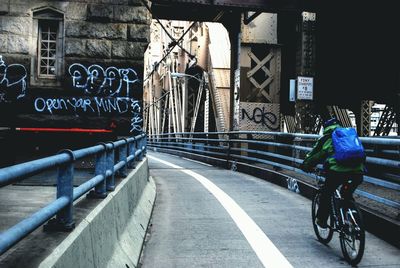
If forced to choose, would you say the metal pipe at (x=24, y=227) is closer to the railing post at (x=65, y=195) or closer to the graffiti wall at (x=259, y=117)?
the railing post at (x=65, y=195)

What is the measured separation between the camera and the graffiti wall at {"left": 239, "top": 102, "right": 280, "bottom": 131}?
52.6 feet

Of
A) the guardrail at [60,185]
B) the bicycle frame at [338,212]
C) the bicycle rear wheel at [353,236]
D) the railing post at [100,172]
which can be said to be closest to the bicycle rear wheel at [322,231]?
the bicycle frame at [338,212]

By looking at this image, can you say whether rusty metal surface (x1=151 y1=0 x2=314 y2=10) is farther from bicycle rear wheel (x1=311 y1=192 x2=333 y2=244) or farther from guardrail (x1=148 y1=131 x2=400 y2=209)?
bicycle rear wheel (x1=311 y1=192 x2=333 y2=244)

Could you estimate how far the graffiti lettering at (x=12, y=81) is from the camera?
10273 millimetres

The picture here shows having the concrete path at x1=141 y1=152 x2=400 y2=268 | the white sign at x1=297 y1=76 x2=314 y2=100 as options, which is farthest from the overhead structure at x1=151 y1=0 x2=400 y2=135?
the concrete path at x1=141 y1=152 x2=400 y2=268

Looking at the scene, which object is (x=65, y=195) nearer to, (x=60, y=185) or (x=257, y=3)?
(x=60, y=185)

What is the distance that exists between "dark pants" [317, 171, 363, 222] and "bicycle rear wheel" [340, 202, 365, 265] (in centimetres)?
30

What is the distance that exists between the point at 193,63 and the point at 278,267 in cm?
2063

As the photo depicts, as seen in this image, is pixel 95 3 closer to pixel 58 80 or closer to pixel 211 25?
pixel 58 80

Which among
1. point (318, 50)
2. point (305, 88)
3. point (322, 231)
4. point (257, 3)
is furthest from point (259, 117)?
point (322, 231)

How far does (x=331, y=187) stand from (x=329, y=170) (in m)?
0.24

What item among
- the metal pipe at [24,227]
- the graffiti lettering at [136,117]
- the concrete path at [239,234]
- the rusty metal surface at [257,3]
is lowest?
the concrete path at [239,234]

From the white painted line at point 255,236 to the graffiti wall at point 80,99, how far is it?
2918 mm

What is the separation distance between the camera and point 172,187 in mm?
11367
